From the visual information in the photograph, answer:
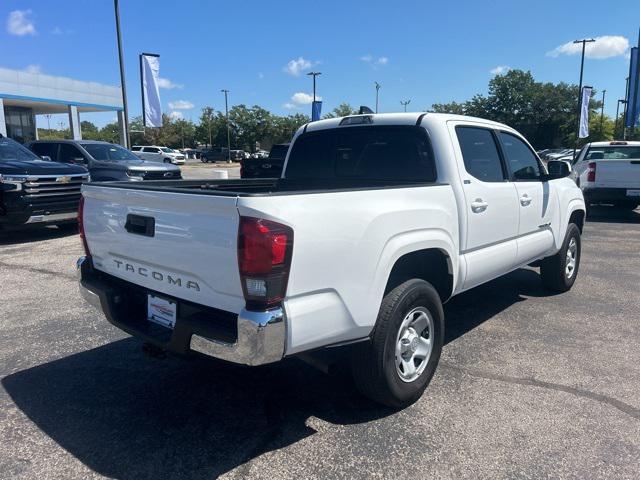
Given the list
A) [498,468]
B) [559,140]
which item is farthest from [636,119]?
[559,140]

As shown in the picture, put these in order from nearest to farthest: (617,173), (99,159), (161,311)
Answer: (161,311) < (617,173) < (99,159)

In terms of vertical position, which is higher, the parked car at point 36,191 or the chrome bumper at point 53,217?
the parked car at point 36,191

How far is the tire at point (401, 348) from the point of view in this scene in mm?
2957

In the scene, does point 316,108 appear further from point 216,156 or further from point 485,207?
point 216,156

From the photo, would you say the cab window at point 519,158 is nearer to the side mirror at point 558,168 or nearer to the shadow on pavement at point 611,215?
the side mirror at point 558,168

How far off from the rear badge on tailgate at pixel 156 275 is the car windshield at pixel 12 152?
803 centimetres

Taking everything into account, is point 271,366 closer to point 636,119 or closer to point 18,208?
point 18,208

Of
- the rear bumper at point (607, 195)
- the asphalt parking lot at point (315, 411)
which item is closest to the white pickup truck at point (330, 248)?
the asphalt parking lot at point (315, 411)

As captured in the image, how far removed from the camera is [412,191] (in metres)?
3.22

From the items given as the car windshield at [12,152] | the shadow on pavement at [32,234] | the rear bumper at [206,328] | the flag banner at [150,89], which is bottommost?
the shadow on pavement at [32,234]

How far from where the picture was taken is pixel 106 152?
12883 mm

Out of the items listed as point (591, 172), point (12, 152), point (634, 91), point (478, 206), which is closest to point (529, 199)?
point (478, 206)

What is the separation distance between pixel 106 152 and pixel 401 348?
11749 mm

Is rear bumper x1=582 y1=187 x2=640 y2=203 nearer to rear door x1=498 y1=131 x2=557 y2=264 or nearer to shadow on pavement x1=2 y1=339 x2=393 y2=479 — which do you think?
rear door x1=498 y1=131 x2=557 y2=264
